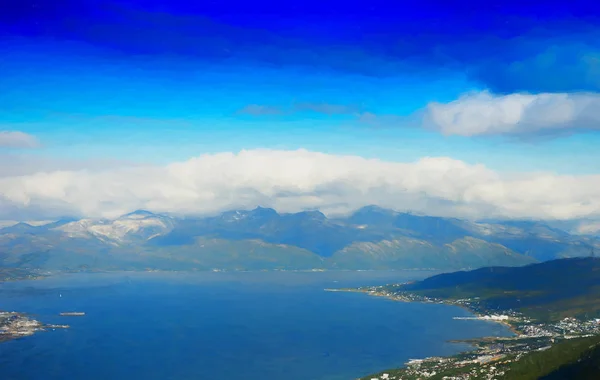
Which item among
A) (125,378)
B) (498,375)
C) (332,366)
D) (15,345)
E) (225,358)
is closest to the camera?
(498,375)

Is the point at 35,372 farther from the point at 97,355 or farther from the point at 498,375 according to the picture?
the point at 498,375

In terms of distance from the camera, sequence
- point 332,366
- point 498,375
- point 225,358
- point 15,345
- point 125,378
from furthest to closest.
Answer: point 15,345, point 225,358, point 332,366, point 125,378, point 498,375

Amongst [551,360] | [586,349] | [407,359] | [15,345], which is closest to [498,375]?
[551,360]

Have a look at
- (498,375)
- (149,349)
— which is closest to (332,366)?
(498,375)

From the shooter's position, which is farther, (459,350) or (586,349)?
(459,350)

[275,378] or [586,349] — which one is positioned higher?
[586,349]

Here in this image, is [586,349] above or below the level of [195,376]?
above

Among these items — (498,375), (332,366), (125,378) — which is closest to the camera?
(498,375)

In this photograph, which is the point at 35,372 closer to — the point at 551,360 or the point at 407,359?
the point at 407,359

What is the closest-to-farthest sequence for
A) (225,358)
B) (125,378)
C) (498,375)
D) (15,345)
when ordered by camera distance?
(498,375) → (125,378) → (225,358) → (15,345)
